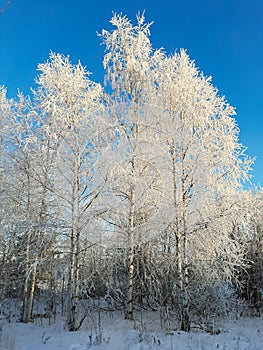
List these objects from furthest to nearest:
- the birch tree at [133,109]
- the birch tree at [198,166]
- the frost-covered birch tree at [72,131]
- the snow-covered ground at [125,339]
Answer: the birch tree at [133,109], the birch tree at [198,166], the frost-covered birch tree at [72,131], the snow-covered ground at [125,339]

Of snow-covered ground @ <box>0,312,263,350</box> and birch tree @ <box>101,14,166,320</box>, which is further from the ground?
birch tree @ <box>101,14,166,320</box>

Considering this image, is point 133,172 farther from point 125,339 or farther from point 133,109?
point 125,339

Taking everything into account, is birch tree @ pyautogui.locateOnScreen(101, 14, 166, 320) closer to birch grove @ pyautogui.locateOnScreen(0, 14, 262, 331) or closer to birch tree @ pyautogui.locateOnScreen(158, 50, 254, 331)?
birch grove @ pyautogui.locateOnScreen(0, 14, 262, 331)

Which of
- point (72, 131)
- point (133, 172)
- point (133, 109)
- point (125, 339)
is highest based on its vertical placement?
point (133, 109)

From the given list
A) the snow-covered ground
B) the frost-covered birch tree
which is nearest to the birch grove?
the frost-covered birch tree

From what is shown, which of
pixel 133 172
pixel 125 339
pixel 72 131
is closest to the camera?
pixel 125 339

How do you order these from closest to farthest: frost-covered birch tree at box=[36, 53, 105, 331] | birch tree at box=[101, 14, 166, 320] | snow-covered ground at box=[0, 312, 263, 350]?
snow-covered ground at box=[0, 312, 263, 350] → frost-covered birch tree at box=[36, 53, 105, 331] → birch tree at box=[101, 14, 166, 320]

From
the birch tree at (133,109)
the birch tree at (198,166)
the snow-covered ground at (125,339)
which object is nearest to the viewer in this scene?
the snow-covered ground at (125,339)

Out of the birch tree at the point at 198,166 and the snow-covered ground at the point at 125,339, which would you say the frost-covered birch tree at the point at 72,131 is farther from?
the birch tree at the point at 198,166

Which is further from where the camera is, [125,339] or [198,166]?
[198,166]

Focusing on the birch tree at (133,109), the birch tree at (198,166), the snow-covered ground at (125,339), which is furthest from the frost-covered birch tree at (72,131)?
the birch tree at (198,166)

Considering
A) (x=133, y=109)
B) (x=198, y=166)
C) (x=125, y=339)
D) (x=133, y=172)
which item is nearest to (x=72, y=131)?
(x=133, y=172)

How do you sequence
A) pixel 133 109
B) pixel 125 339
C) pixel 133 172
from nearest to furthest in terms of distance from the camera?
pixel 125 339 < pixel 133 172 < pixel 133 109

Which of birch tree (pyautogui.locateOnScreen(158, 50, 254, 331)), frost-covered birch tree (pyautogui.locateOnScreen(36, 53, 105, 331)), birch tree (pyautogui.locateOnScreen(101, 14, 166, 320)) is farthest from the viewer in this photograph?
birch tree (pyautogui.locateOnScreen(101, 14, 166, 320))
